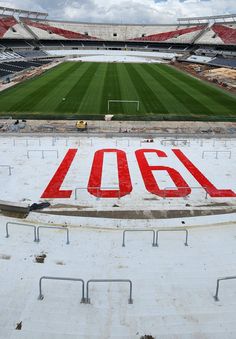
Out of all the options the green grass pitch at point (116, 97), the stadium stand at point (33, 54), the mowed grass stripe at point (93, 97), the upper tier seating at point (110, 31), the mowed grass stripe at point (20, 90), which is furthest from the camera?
the upper tier seating at point (110, 31)

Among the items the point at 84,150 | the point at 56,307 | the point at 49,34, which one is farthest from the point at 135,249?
the point at 49,34

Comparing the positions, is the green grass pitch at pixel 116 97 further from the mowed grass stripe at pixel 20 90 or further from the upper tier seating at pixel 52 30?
the upper tier seating at pixel 52 30

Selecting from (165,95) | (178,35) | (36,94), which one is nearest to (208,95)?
(165,95)

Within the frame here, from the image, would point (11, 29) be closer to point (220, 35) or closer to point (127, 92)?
point (220, 35)

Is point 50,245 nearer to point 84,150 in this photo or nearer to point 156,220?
point 156,220

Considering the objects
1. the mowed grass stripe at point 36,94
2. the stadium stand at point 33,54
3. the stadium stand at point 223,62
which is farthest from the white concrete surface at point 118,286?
the stadium stand at point 33,54

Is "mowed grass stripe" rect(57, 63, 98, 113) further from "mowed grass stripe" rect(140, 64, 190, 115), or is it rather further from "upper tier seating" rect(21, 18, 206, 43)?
"upper tier seating" rect(21, 18, 206, 43)

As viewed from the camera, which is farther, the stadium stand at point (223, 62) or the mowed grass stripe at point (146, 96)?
the stadium stand at point (223, 62)
